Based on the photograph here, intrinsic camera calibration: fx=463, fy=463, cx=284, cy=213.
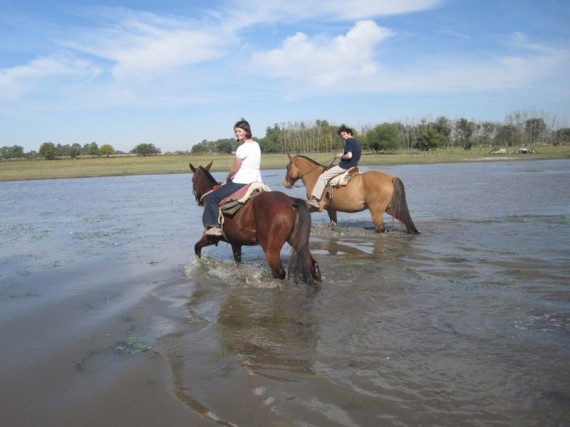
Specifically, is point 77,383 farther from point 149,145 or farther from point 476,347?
point 149,145

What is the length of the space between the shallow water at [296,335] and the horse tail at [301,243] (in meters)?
0.32

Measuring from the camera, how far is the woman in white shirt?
309 inches

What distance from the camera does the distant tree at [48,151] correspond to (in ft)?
361

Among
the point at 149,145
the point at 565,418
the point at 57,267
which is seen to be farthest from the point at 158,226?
the point at 149,145

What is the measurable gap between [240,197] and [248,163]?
0.61m

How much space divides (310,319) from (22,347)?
11.4 feet

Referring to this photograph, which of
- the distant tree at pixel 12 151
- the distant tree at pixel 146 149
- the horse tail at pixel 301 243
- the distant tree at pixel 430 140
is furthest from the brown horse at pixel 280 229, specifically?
the distant tree at pixel 12 151

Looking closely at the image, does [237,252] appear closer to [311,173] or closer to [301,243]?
[301,243]

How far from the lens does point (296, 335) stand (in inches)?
218

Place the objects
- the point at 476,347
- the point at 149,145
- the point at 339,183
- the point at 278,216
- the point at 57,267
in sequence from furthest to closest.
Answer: the point at 149,145 → the point at 339,183 → the point at 57,267 → the point at 278,216 → the point at 476,347

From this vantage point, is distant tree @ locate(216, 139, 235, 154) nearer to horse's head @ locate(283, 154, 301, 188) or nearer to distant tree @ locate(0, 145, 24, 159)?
distant tree @ locate(0, 145, 24, 159)

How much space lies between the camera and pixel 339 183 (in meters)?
12.1

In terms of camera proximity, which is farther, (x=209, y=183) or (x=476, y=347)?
(x=209, y=183)

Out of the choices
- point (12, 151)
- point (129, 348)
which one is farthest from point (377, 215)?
point (12, 151)
